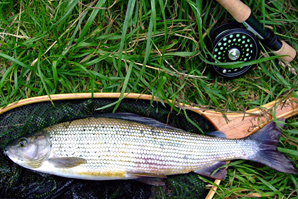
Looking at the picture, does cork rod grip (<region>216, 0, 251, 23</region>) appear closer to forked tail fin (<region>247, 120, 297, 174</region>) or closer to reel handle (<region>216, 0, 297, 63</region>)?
reel handle (<region>216, 0, 297, 63</region>)

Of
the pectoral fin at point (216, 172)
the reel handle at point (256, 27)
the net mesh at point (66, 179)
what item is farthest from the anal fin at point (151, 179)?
the reel handle at point (256, 27)

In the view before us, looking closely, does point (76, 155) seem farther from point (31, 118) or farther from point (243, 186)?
point (243, 186)

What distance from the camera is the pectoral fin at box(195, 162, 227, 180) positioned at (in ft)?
7.15

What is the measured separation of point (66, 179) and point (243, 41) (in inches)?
80.5

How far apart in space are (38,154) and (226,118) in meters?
1.69

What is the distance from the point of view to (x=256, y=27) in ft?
7.16

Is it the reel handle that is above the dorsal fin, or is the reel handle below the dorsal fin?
above

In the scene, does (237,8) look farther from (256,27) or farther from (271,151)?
(271,151)

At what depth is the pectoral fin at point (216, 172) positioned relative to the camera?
2.18 meters

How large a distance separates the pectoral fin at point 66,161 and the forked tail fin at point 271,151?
5.05 feet

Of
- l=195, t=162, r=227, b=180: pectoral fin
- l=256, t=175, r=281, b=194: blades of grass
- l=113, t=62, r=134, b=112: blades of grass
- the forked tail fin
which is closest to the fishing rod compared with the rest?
the forked tail fin

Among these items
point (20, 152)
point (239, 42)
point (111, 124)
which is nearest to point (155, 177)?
point (111, 124)

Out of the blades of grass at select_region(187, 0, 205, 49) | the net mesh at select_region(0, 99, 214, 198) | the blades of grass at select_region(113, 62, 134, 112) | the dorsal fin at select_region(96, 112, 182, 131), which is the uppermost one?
the blades of grass at select_region(187, 0, 205, 49)

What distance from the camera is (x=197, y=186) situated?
225cm
